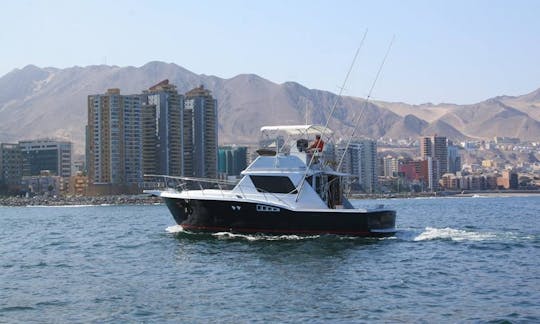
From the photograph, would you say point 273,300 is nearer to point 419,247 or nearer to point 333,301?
point 333,301

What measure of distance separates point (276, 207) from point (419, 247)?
19.7 ft

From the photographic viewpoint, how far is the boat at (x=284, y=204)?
30984 millimetres

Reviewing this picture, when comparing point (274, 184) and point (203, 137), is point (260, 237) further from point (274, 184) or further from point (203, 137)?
point (203, 137)

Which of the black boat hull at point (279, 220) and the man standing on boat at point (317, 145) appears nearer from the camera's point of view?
the black boat hull at point (279, 220)

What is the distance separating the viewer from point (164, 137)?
14300 centimetres

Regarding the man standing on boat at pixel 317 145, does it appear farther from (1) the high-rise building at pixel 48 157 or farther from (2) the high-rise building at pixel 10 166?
(1) the high-rise building at pixel 48 157

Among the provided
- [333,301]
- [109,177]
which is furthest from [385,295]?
[109,177]

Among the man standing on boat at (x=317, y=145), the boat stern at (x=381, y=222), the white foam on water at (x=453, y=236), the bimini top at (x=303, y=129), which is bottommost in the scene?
the white foam on water at (x=453, y=236)

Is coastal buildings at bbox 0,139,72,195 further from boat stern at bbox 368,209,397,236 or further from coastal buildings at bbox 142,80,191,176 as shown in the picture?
boat stern at bbox 368,209,397,236

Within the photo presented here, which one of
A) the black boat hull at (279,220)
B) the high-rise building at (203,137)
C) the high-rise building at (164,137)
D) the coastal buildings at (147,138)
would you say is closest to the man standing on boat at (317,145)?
the black boat hull at (279,220)

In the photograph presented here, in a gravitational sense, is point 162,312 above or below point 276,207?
below

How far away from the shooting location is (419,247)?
2933 cm

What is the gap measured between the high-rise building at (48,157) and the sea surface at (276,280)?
147 m

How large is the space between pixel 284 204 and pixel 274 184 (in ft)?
3.59
